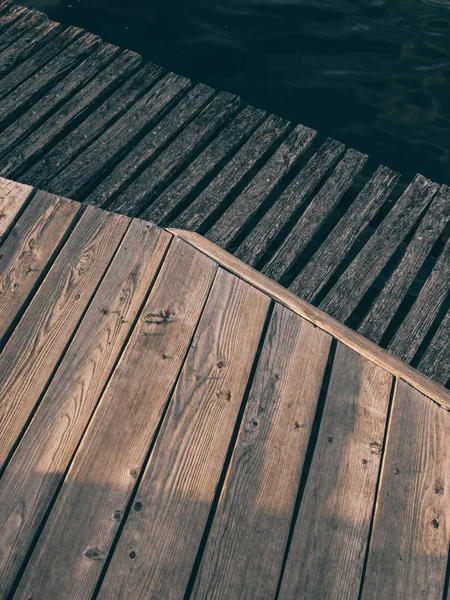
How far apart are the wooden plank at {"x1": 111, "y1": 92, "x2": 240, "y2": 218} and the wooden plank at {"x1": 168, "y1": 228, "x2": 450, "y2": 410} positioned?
43 centimetres

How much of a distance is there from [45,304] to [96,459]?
798 millimetres

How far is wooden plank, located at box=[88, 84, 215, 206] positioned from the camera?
12.2ft

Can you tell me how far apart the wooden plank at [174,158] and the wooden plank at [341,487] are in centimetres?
144

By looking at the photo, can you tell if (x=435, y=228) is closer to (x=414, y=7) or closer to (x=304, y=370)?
(x=304, y=370)

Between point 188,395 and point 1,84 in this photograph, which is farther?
point 1,84

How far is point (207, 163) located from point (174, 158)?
0.66 ft

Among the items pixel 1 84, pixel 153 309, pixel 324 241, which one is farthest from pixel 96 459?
pixel 1 84

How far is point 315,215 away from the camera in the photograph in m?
A: 3.76

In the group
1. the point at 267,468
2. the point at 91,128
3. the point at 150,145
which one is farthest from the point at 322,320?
the point at 91,128

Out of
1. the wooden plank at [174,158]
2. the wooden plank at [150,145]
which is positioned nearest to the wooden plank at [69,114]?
the wooden plank at [150,145]

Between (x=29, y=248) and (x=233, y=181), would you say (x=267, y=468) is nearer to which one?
(x=29, y=248)

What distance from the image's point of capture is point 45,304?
301 cm

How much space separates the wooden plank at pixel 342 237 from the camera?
3455 mm

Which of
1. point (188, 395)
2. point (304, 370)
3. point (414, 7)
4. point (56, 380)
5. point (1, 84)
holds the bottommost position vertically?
point (414, 7)
